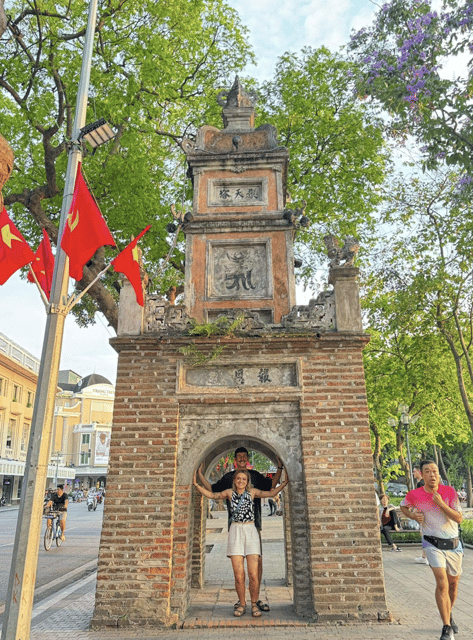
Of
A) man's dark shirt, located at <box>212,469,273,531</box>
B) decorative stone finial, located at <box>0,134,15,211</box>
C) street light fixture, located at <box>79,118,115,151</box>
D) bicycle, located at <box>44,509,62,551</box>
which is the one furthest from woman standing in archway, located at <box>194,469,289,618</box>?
bicycle, located at <box>44,509,62,551</box>

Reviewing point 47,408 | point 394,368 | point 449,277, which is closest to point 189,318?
point 47,408

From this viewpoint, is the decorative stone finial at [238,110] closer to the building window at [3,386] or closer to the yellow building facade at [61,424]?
the yellow building facade at [61,424]

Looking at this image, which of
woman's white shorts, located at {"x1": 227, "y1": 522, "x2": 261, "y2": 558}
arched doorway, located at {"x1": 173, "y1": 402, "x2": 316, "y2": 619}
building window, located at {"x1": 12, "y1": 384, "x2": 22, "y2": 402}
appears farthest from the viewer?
building window, located at {"x1": 12, "y1": 384, "x2": 22, "y2": 402}

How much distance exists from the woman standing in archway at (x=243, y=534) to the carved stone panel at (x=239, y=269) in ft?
9.69

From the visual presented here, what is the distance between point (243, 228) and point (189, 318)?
6.86 feet

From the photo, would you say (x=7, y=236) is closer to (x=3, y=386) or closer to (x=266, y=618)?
(x=266, y=618)

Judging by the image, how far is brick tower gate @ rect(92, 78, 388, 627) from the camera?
264 inches

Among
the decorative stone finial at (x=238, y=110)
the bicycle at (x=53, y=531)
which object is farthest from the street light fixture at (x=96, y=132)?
the bicycle at (x=53, y=531)

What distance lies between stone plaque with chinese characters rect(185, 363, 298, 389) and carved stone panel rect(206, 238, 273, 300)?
1.46 m

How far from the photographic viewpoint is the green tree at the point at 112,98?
441 inches

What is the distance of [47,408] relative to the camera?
5.37m

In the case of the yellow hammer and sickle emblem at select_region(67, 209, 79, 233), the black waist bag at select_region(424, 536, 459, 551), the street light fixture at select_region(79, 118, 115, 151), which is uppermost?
the street light fixture at select_region(79, 118, 115, 151)

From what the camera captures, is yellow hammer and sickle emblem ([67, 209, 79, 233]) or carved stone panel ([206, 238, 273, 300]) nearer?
yellow hammer and sickle emblem ([67, 209, 79, 233])

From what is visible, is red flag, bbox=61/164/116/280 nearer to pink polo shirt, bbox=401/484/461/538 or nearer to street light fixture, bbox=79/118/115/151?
street light fixture, bbox=79/118/115/151
